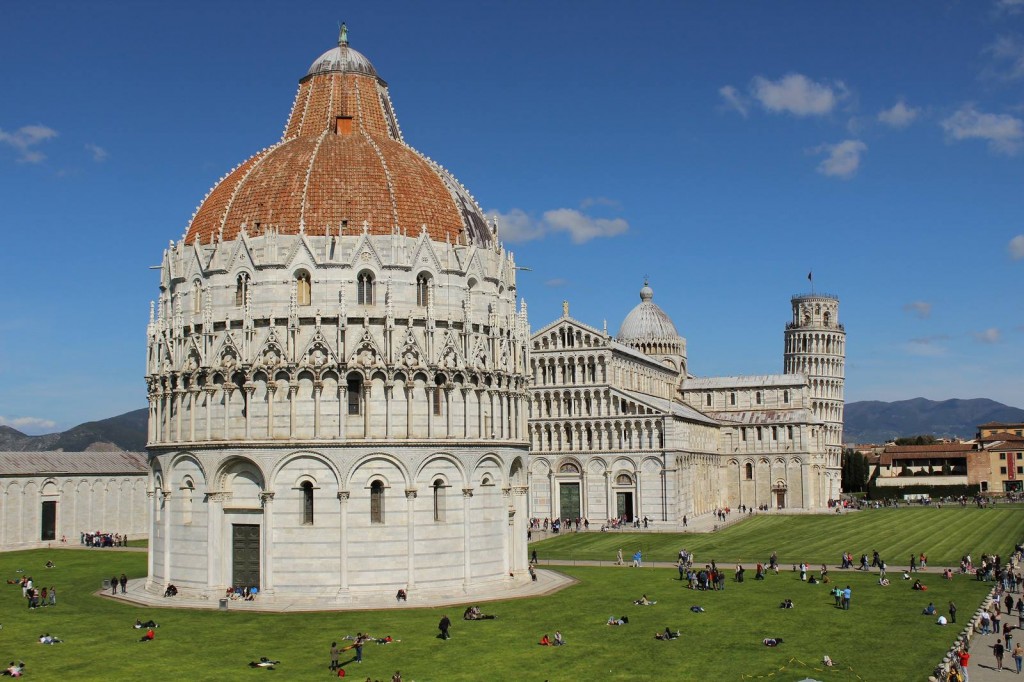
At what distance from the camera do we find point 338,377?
53.3 metres

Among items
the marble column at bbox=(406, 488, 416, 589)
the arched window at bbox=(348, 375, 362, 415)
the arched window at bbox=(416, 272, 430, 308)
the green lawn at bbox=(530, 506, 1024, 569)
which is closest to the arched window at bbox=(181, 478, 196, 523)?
the arched window at bbox=(348, 375, 362, 415)

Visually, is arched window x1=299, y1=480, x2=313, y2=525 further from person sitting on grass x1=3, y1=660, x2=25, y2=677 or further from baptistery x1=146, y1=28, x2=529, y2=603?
person sitting on grass x1=3, y1=660, x2=25, y2=677

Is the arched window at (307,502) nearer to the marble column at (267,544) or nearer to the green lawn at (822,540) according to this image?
the marble column at (267,544)

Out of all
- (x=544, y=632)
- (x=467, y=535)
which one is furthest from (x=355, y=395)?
Result: (x=544, y=632)

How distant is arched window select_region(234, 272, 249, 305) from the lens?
181 ft

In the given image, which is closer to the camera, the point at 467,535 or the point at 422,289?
the point at 467,535

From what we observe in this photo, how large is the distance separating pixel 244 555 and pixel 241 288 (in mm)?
13408

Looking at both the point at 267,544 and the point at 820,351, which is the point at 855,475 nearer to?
the point at 820,351

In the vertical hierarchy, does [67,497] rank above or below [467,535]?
above

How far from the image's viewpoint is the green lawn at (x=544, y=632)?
38188 mm

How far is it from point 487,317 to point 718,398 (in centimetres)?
8586

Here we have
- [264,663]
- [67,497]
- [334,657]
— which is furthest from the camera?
[67,497]

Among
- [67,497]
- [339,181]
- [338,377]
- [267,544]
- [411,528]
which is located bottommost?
[267,544]

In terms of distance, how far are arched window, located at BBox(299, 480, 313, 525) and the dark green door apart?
260cm
